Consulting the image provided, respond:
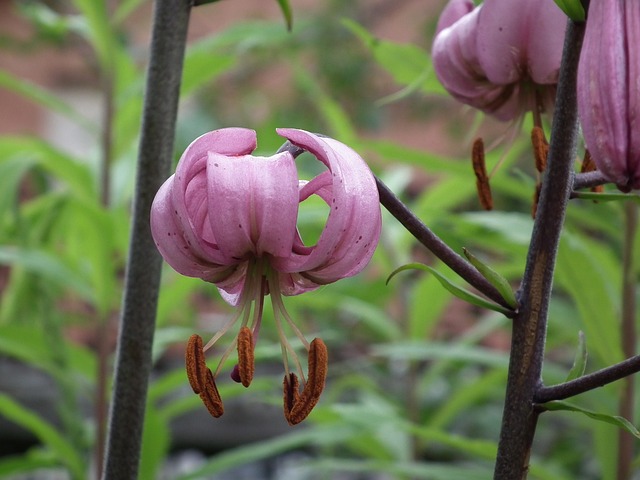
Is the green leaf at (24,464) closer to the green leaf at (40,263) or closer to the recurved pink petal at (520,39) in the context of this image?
the green leaf at (40,263)

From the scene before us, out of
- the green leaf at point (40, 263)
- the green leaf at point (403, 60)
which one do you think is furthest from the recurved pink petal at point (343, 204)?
Result: the green leaf at point (40, 263)

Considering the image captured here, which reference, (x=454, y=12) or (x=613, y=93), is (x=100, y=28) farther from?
(x=613, y=93)

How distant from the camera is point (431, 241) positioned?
0.40 meters

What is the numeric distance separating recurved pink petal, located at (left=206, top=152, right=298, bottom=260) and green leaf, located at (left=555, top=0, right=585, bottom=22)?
130mm

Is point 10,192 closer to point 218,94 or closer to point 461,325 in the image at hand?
point 461,325

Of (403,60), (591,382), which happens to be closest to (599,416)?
(591,382)

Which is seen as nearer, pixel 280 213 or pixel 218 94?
pixel 280 213

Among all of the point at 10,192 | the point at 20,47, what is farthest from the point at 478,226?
the point at 20,47

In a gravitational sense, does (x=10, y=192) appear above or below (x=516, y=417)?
above

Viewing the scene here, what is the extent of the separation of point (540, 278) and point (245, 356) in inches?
5.4

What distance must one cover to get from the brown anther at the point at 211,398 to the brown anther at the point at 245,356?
0.05 ft

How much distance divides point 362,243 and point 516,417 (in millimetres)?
104

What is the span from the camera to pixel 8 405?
999mm

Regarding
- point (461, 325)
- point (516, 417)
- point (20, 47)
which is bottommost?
point (516, 417)
